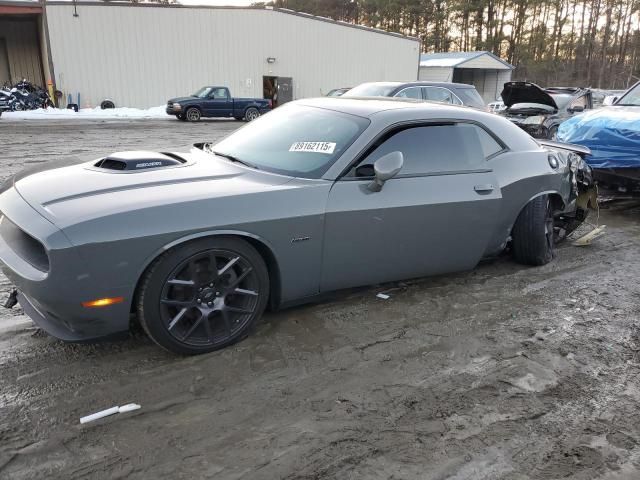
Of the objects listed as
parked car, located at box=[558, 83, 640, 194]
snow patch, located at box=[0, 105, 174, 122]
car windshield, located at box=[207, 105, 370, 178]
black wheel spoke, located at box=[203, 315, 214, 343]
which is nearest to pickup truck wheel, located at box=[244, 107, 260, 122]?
snow patch, located at box=[0, 105, 174, 122]

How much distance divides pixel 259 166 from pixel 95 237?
1303 mm

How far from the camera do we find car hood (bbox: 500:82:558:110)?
1013 centimetres

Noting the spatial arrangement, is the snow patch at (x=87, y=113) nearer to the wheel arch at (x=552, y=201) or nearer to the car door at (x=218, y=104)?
the car door at (x=218, y=104)

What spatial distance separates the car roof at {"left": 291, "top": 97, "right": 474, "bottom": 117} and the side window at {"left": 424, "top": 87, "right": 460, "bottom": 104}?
6.50m

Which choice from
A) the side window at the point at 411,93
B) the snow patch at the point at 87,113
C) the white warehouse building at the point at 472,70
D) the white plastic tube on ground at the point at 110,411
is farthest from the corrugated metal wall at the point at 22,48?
the white plastic tube on ground at the point at 110,411

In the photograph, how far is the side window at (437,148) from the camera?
361 centimetres

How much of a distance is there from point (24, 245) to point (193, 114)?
19.6 m

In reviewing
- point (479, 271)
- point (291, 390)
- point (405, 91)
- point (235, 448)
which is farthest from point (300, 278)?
point (405, 91)

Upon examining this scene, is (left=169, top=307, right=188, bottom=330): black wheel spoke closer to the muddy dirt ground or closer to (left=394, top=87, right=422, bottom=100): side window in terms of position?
the muddy dirt ground

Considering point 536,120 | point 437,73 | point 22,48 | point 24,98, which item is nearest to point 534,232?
point 536,120

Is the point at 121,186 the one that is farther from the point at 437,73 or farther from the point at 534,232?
the point at 437,73

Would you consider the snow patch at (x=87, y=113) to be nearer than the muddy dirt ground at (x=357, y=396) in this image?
No

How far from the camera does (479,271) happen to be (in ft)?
15.2

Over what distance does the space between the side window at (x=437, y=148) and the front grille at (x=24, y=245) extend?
190cm
